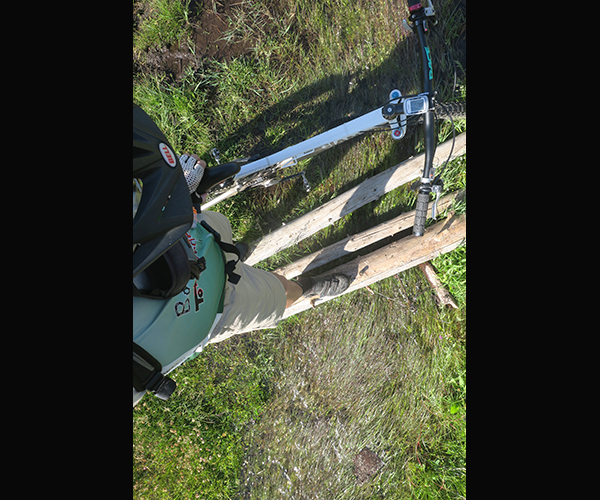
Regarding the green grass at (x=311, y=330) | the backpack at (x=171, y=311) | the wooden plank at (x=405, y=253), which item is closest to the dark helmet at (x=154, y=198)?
the backpack at (x=171, y=311)

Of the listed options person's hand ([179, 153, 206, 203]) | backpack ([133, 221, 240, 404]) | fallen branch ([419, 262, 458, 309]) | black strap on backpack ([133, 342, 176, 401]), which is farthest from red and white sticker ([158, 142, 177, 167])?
fallen branch ([419, 262, 458, 309])

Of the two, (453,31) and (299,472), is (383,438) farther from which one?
(453,31)

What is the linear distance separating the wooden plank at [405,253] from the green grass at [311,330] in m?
0.23

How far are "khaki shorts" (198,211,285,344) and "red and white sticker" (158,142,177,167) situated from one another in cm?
72

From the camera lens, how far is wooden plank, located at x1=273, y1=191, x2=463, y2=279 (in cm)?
309

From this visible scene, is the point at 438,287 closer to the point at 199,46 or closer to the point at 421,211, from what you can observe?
the point at 421,211

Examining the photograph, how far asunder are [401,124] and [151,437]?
4.05 metres

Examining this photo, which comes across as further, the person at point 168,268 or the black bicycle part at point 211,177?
the black bicycle part at point 211,177

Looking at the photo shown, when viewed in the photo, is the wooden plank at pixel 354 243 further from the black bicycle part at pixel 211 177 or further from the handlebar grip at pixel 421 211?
the black bicycle part at pixel 211 177

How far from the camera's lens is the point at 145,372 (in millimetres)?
1547

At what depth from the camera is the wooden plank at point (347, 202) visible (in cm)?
293

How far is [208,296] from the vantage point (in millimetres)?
1979

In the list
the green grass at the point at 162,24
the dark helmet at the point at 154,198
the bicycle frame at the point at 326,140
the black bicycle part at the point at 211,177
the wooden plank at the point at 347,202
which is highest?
the green grass at the point at 162,24

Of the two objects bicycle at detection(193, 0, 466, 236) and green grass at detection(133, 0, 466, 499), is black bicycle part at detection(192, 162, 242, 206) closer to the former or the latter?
bicycle at detection(193, 0, 466, 236)
